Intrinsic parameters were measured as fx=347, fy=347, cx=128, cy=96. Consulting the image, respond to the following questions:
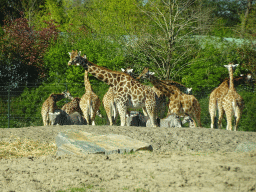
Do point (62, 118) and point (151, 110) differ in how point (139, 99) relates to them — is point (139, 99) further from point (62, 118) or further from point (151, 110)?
point (62, 118)

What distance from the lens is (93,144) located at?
19.0 feet

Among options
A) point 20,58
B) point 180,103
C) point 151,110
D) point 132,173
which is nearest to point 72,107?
point 151,110

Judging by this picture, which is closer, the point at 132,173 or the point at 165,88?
the point at 132,173

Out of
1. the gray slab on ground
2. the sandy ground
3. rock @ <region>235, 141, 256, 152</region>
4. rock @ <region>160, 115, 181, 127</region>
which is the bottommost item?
the sandy ground

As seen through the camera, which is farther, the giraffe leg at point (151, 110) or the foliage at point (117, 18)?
the foliage at point (117, 18)

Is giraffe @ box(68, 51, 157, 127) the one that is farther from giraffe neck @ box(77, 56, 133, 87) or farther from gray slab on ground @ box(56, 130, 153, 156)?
gray slab on ground @ box(56, 130, 153, 156)

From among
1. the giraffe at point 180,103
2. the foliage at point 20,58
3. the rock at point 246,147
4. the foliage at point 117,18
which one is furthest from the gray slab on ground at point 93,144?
the foliage at point 117,18

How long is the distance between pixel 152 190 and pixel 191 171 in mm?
654

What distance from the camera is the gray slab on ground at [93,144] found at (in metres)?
5.50

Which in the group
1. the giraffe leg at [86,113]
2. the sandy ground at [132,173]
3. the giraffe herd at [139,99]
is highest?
the giraffe herd at [139,99]

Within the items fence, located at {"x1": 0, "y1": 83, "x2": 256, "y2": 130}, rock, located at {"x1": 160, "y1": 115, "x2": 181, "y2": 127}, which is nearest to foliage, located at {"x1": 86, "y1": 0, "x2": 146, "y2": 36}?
fence, located at {"x1": 0, "y1": 83, "x2": 256, "y2": 130}

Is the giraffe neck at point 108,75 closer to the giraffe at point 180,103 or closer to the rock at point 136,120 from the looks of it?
the giraffe at point 180,103

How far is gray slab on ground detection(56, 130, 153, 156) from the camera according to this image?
217 inches

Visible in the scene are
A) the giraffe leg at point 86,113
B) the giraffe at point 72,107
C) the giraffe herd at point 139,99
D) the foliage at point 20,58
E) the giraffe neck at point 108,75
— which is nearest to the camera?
the giraffe herd at point 139,99
